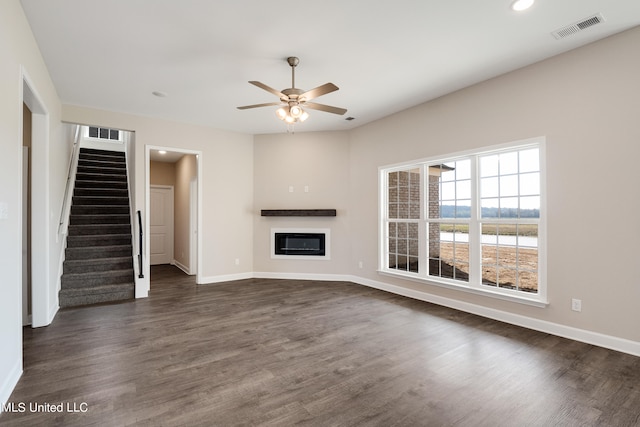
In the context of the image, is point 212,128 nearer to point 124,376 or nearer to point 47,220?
point 47,220

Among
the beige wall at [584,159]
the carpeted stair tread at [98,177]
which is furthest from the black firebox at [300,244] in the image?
the carpeted stair tread at [98,177]

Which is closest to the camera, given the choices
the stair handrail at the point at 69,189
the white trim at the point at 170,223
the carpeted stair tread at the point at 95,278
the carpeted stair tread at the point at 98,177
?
the carpeted stair tread at the point at 95,278

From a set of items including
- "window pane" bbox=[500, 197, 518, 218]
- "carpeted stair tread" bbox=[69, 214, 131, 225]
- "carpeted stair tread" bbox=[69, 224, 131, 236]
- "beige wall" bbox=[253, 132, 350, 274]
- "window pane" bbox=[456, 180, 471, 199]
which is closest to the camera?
"window pane" bbox=[500, 197, 518, 218]

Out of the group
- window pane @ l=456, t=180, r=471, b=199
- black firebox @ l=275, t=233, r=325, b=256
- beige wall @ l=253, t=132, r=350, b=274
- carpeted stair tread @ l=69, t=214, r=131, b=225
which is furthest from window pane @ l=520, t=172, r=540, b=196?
carpeted stair tread @ l=69, t=214, r=131, b=225

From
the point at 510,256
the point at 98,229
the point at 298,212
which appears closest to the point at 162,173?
the point at 98,229

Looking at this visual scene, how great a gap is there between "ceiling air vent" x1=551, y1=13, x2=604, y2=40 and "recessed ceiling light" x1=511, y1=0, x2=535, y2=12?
59 centimetres

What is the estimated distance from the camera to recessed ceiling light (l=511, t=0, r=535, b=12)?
95.6 inches

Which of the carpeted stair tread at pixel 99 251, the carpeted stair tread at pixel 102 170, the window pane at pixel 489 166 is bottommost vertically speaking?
the carpeted stair tread at pixel 99 251

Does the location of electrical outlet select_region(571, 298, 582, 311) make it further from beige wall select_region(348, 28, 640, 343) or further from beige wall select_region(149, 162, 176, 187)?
beige wall select_region(149, 162, 176, 187)

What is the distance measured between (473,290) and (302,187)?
11.5 ft

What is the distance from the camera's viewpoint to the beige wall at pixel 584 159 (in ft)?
9.23

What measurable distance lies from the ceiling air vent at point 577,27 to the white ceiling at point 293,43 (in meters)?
0.05

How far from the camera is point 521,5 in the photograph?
2469 mm

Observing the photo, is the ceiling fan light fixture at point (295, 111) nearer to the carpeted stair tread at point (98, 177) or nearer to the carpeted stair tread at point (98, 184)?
the carpeted stair tread at point (98, 184)
